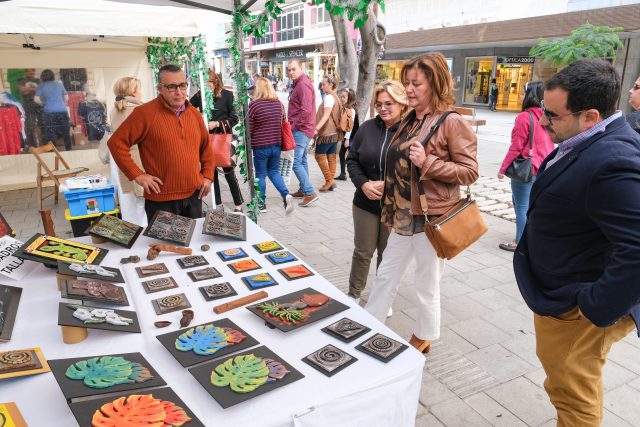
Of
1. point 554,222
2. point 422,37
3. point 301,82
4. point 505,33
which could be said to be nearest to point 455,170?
point 554,222

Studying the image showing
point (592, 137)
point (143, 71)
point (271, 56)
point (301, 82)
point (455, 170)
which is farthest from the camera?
point (271, 56)

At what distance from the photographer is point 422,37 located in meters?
21.5

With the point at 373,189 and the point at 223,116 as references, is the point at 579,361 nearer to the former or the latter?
the point at 373,189

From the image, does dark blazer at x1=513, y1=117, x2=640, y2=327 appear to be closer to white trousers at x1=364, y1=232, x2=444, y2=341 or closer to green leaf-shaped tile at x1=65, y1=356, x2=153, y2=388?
white trousers at x1=364, y1=232, x2=444, y2=341

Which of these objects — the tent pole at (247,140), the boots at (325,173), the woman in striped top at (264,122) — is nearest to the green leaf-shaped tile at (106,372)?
the tent pole at (247,140)

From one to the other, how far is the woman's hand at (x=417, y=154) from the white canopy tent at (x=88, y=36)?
352cm

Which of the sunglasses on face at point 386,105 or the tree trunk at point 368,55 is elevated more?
the tree trunk at point 368,55

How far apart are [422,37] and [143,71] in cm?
1722

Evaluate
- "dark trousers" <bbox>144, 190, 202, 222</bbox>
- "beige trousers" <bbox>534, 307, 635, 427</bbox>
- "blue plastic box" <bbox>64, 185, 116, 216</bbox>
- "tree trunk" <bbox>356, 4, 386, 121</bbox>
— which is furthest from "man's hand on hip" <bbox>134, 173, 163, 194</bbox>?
"tree trunk" <bbox>356, 4, 386, 121</bbox>

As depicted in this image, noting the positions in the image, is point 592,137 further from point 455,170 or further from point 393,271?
point 393,271

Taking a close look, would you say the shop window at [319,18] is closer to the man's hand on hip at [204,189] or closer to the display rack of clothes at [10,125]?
the display rack of clothes at [10,125]

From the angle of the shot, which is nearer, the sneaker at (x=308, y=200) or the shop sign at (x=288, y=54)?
the sneaker at (x=308, y=200)

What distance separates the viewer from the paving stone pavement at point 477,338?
A: 90.6 inches

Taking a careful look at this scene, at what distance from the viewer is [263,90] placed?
17.2 feet
